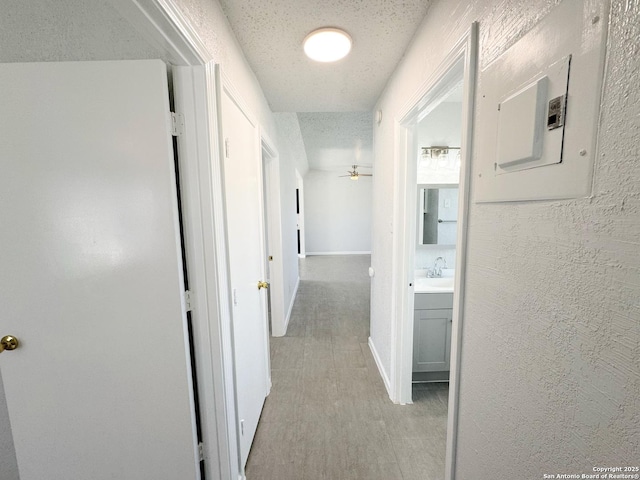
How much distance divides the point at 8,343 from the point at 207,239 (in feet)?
2.83

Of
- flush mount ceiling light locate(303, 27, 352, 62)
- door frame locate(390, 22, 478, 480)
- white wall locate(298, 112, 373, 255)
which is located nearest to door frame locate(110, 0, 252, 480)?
flush mount ceiling light locate(303, 27, 352, 62)

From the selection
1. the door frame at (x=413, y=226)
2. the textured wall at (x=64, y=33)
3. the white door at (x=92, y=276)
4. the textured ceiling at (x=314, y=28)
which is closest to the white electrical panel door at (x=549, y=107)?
the door frame at (x=413, y=226)

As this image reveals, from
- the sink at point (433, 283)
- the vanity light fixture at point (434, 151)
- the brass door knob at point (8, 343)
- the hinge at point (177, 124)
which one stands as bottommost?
the sink at point (433, 283)

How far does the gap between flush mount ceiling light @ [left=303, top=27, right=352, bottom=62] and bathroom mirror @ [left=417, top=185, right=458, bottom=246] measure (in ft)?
4.61

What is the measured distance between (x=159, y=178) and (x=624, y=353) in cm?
136

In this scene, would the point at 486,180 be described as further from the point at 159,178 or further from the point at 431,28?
the point at 159,178

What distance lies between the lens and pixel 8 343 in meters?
1.01

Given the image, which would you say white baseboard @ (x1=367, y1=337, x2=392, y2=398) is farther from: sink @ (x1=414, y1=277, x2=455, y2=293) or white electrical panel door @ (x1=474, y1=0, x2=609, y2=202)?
white electrical panel door @ (x1=474, y1=0, x2=609, y2=202)

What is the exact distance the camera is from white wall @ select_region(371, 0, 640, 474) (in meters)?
0.45

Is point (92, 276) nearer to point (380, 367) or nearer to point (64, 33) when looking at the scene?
point (64, 33)

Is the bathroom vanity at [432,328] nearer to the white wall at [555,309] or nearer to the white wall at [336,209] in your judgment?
the white wall at [555,309]

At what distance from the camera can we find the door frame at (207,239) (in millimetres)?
998

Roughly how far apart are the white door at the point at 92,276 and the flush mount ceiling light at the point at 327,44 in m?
0.80

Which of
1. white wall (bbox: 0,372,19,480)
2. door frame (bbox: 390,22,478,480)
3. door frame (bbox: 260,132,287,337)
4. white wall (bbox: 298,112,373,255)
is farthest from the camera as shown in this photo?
white wall (bbox: 298,112,373,255)
